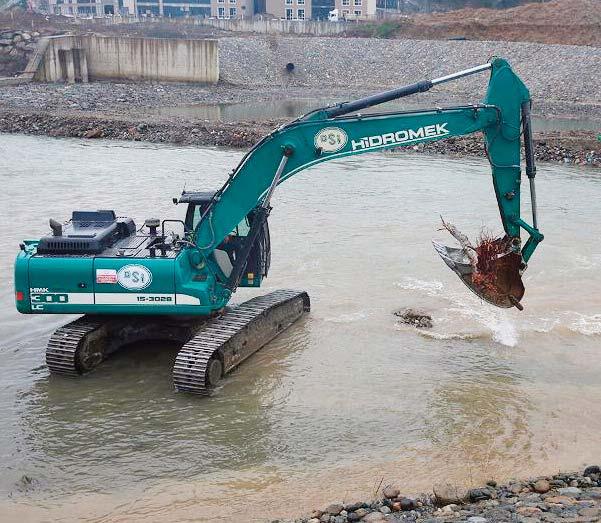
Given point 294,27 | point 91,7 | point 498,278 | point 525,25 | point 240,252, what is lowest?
point 498,278

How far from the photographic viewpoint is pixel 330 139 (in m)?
11.0

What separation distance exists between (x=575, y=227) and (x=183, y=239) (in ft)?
40.4

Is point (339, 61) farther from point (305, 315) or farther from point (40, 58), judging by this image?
point (305, 315)

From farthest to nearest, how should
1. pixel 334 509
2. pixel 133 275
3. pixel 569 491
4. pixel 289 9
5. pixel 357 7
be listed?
pixel 289 9, pixel 357 7, pixel 133 275, pixel 569 491, pixel 334 509

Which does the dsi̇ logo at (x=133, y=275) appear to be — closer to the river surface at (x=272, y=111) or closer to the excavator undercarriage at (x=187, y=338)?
the excavator undercarriage at (x=187, y=338)

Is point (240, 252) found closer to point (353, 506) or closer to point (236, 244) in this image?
point (236, 244)

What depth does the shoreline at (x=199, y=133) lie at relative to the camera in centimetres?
2970

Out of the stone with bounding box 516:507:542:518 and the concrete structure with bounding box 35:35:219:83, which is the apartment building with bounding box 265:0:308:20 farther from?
the stone with bounding box 516:507:542:518

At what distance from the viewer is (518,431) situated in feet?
32.5

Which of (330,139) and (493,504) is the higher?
(330,139)

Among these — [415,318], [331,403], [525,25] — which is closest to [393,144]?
[331,403]

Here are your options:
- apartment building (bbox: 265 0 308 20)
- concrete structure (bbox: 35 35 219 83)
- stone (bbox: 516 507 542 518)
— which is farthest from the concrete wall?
stone (bbox: 516 507 542 518)

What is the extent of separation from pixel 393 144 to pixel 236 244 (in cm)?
274

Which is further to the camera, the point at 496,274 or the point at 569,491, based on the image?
the point at 496,274
